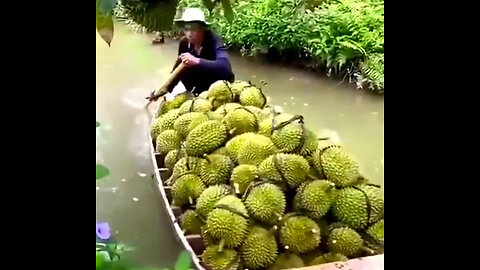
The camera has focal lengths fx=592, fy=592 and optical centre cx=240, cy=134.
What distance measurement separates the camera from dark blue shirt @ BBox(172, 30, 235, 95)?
229cm

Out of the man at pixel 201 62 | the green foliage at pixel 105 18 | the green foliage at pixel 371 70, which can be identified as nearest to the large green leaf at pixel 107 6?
the green foliage at pixel 105 18

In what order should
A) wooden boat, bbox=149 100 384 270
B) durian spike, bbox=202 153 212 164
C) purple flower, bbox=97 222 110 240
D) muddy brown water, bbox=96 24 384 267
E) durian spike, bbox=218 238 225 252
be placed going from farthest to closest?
1. muddy brown water, bbox=96 24 384 267
2. durian spike, bbox=202 153 212 164
3. durian spike, bbox=218 238 225 252
4. wooden boat, bbox=149 100 384 270
5. purple flower, bbox=97 222 110 240

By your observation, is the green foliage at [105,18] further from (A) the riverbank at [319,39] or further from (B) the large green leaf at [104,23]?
(A) the riverbank at [319,39]

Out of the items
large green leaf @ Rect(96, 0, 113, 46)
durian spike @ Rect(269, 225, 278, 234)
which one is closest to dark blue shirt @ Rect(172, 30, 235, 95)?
durian spike @ Rect(269, 225, 278, 234)

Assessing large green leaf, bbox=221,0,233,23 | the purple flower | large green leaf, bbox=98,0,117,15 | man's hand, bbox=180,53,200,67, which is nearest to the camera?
large green leaf, bbox=98,0,117,15

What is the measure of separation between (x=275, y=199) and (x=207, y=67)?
0.91 meters

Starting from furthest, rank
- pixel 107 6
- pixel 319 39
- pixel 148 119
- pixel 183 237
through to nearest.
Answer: pixel 319 39
pixel 148 119
pixel 183 237
pixel 107 6

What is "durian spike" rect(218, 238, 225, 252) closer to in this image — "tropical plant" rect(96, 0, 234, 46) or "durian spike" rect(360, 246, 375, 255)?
"durian spike" rect(360, 246, 375, 255)

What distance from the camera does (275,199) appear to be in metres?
1.51

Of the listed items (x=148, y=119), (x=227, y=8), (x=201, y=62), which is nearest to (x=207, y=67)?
(x=201, y=62)

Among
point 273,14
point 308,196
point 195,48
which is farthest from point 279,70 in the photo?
point 308,196

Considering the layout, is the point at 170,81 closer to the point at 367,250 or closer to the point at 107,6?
the point at 367,250

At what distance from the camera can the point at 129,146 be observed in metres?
2.38
